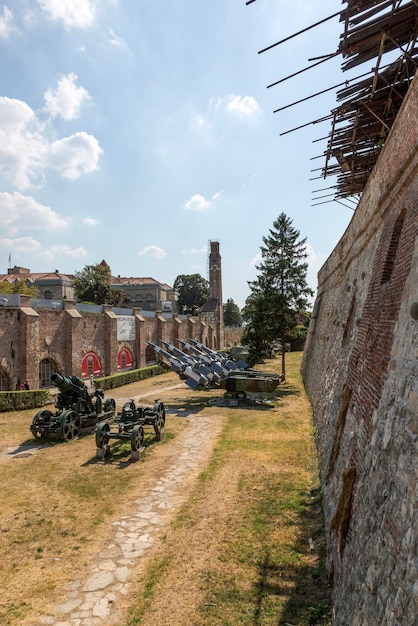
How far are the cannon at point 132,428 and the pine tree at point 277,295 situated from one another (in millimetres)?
10389

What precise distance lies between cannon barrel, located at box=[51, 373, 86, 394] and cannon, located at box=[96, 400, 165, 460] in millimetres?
1547

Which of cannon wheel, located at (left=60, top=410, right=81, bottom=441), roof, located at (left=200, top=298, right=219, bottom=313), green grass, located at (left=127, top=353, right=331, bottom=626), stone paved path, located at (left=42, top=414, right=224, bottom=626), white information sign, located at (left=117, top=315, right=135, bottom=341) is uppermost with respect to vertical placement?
roof, located at (left=200, top=298, right=219, bottom=313)

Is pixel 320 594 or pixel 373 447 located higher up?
pixel 373 447

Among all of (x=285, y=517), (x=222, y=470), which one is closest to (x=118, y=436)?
(x=222, y=470)

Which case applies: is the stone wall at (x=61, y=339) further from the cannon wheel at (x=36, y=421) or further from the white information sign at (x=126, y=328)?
the cannon wheel at (x=36, y=421)

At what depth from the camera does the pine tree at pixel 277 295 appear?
21281 mm

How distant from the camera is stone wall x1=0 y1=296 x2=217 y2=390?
57.2 ft

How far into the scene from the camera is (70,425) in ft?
38.1

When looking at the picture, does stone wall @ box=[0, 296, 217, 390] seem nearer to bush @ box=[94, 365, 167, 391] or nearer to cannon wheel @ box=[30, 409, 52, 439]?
bush @ box=[94, 365, 167, 391]

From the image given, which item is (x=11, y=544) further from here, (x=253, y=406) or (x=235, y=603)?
(x=253, y=406)

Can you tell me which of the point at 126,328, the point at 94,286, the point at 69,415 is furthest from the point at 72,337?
the point at 94,286

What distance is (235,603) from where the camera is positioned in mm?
4570

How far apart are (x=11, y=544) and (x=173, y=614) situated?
3.21 metres

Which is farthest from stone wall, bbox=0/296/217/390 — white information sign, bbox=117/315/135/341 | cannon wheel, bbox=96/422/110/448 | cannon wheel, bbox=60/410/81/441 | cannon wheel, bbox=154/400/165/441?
cannon wheel, bbox=96/422/110/448
